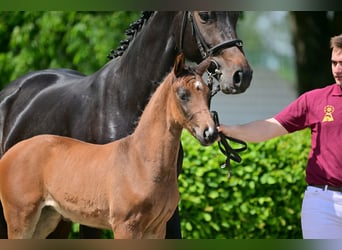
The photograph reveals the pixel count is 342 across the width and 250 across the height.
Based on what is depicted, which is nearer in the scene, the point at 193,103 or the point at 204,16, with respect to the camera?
the point at 193,103

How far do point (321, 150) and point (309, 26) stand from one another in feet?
19.3

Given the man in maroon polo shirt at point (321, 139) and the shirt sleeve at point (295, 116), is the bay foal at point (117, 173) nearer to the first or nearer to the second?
the man in maroon polo shirt at point (321, 139)

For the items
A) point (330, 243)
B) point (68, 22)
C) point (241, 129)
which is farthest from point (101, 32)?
point (330, 243)

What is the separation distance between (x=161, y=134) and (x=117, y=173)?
0.25 meters

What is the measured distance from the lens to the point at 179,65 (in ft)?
10.2

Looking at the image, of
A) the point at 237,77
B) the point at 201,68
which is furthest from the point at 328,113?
the point at 201,68

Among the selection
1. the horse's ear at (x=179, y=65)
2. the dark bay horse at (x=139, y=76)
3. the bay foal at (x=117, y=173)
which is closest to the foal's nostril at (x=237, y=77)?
the dark bay horse at (x=139, y=76)

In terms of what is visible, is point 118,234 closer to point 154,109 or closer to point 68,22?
point 154,109

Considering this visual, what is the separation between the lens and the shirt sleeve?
3.59 metres

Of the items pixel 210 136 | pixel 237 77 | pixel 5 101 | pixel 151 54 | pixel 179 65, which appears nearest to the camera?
pixel 210 136

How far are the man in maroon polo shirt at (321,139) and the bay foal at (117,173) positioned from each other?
15.4 inches

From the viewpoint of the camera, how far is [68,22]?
8.47 metres

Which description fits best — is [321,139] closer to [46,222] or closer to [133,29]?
[133,29]

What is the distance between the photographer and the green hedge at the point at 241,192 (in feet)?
19.0
